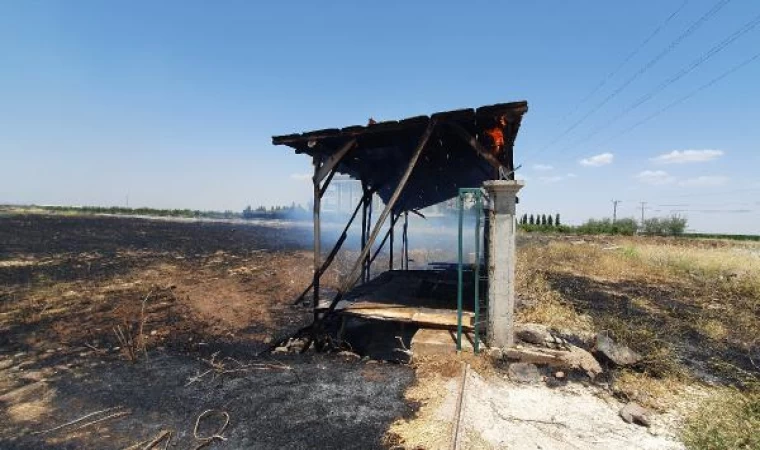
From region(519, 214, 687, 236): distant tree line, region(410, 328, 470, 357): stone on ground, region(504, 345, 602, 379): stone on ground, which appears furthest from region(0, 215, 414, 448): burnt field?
region(519, 214, 687, 236): distant tree line

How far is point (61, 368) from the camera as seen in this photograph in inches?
255

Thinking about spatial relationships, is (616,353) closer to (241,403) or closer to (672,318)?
(672,318)

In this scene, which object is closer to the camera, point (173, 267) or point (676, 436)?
point (676, 436)

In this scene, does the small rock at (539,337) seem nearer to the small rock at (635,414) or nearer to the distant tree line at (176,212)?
the small rock at (635,414)

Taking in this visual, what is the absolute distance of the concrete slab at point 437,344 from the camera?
20.1 ft

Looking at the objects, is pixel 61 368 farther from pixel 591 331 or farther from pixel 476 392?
pixel 591 331

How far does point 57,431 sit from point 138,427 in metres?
0.97

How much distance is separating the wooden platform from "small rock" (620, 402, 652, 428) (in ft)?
8.48

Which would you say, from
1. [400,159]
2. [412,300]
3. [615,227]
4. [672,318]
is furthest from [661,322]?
[615,227]

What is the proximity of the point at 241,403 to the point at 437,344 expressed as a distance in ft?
10.2

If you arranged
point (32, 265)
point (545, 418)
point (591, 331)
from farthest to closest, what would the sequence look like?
point (32, 265)
point (591, 331)
point (545, 418)

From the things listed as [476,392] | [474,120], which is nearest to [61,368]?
[476,392]

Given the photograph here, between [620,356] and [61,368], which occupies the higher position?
[620,356]

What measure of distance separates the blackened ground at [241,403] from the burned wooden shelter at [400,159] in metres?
1.57
